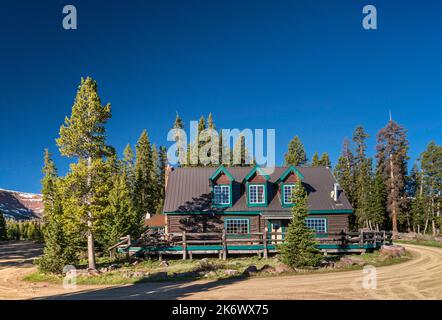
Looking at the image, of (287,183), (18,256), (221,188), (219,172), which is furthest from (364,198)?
(18,256)

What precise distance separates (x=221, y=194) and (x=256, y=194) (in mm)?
3107

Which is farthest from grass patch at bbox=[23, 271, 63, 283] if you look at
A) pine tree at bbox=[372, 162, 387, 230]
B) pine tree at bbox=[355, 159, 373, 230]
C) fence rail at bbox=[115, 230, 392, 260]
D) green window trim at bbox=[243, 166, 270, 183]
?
pine tree at bbox=[372, 162, 387, 230]

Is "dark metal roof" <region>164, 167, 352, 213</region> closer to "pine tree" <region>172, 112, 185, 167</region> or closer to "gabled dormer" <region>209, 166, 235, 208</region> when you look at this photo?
"gabled dormer" <region>209, 166, 235, 208</region>

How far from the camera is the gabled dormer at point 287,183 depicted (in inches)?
1164

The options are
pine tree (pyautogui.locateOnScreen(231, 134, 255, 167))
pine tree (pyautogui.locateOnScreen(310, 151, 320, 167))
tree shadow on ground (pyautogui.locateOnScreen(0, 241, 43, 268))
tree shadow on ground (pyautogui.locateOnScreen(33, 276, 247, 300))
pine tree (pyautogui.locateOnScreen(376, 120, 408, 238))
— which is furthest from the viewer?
pine tree (pyautogui.locateOnScreen(310, 151, 320, 167))

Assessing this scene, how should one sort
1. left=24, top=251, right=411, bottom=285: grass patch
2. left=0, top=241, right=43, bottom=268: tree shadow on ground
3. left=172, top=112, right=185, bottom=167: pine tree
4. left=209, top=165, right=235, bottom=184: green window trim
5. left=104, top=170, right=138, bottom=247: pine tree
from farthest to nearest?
left=172, top=112, right=185, bottom=167: pine tree < left=209, top=165, right=235, bottom=184: green window trim < left=0, top=241, right=43, bottom=268: tree shadow on ground < left=104, top=170, right=138, bottom=247: pine tree < left=24, top=251, right=411, bottom=285: grass patch

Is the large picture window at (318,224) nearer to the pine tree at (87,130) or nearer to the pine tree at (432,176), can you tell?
the pine tree at (87,130)

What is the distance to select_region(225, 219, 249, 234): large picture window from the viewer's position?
28.7m

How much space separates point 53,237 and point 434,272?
2257cm

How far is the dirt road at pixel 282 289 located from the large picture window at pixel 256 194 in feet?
38.6

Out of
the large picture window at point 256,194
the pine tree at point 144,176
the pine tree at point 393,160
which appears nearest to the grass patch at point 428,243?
the pine tree at point 393,160

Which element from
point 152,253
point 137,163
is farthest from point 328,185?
point 137,163

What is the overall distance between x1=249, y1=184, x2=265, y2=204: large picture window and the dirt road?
1175 centimetres

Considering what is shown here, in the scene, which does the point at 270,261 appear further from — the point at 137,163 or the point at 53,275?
the point at 137,163
